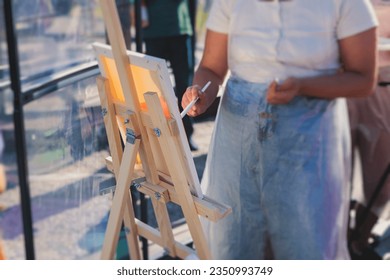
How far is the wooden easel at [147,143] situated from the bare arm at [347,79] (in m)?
0.34

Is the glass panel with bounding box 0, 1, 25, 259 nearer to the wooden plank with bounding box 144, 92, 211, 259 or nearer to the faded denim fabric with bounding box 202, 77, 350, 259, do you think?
the faded denim fabric with bounding box 202, 77, 350, 259

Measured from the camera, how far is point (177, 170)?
134cm

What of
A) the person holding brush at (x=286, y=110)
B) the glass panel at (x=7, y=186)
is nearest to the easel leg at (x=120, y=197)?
the person holding brush at (x=286, y=110)

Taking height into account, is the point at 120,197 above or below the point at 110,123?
below

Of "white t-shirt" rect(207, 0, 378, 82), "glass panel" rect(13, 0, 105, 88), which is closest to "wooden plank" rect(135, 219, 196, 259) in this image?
"white t-shirt" rect(207, 0, 378, 82)

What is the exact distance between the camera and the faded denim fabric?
1623 millimetres

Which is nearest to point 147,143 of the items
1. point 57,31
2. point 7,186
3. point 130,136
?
point 130,136

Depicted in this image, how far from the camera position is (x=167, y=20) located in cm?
319

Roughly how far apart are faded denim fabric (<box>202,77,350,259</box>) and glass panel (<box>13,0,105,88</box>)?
1.00m

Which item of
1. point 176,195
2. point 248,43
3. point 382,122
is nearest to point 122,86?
point 176,195

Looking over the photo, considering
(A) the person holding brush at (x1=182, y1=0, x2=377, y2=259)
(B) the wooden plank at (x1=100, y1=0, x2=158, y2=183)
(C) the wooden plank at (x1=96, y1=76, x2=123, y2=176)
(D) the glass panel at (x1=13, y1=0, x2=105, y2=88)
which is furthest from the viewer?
(D) the glass panel at (x1=13, y1=0, x2=105, y2=88)

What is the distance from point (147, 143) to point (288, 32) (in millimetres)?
484

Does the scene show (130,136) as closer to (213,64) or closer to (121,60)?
(121,60)

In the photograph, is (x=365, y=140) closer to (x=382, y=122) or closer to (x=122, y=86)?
(x=382, y=122)
